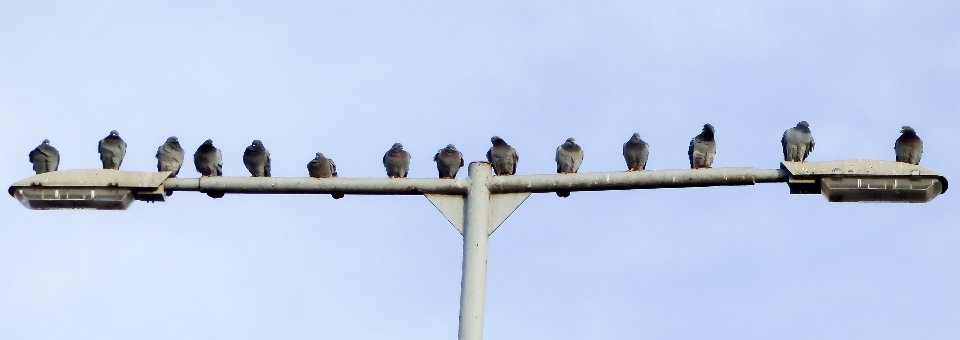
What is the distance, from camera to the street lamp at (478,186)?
27.4 ft

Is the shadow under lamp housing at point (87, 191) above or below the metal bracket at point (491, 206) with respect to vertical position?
above

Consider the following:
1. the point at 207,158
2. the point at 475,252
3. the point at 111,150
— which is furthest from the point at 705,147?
the point at 475,252

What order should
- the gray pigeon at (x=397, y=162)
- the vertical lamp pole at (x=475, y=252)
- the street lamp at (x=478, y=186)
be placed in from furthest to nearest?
the gray pigeon at (x=397, y=162), the street lamp at (x=478, y=186), the vertical lamp pole at (x=475, y=252)

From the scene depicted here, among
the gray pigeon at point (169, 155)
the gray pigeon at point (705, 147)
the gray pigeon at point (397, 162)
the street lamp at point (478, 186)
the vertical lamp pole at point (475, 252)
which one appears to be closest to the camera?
the vertical lamp pole at point (475, 252)

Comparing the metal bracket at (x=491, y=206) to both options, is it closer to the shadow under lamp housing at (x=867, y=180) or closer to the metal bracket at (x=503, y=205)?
the metal bracket at (x=503, y=205)

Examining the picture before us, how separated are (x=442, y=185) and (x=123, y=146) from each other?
30.0 ft

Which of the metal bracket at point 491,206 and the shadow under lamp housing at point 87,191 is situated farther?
the shadow under lamp housing at point 87,191

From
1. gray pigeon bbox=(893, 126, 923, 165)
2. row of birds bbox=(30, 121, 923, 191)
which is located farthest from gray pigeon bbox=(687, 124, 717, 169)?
gray pigeon bbox=(893, 126, 923, 165)

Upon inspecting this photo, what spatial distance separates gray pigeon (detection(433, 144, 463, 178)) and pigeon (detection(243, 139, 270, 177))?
2.28 meters

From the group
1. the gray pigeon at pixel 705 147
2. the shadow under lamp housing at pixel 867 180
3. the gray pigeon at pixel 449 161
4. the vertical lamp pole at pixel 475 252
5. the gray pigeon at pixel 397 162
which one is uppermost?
the gray pigeon at pixel 705 147

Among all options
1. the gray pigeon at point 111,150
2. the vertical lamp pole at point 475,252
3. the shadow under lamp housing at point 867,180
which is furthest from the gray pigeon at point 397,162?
the shadow under lamp housing at point 867,180

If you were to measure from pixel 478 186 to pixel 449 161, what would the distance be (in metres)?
6.39

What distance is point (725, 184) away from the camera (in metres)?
8.66

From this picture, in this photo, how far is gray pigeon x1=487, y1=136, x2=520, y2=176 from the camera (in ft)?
48.9
